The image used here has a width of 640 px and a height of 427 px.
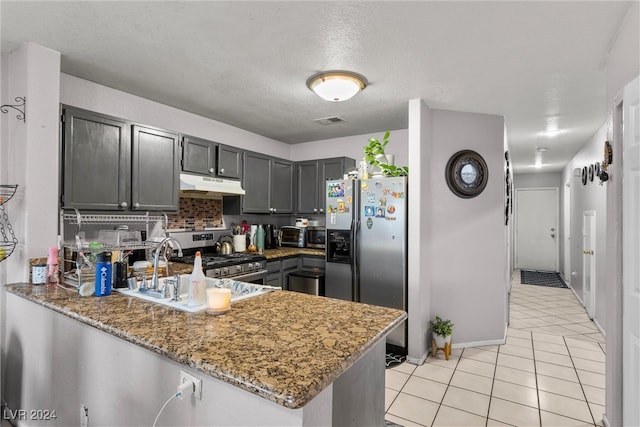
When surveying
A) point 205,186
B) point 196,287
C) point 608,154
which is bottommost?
point 196,287

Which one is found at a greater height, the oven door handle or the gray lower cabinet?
the gray lower cabinet

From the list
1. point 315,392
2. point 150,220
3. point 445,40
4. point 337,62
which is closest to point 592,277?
point 445,40

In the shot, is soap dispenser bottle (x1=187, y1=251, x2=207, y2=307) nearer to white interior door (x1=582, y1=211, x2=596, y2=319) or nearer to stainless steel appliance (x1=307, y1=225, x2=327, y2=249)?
stainless steel appliance (x1=307, y1=225, x2=327, y2=249)

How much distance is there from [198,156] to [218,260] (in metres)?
1.10

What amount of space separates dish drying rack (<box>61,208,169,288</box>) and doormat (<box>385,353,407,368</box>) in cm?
231

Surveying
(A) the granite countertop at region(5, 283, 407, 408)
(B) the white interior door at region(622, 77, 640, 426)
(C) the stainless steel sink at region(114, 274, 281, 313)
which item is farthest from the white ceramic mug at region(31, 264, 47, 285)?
(B) the white interior door at region(622, 77, 640, 426)

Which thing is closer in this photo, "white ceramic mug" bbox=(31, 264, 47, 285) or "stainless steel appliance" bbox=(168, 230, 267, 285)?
"white ceramic mug" bbox=(31, 264, 47, 285)

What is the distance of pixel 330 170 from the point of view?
450cm

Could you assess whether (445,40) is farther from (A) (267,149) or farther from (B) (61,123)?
(A) (267,149)

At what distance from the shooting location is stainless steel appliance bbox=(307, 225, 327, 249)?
453 centimetres

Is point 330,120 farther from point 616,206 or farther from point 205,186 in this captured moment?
point 616,206

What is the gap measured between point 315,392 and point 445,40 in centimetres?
215

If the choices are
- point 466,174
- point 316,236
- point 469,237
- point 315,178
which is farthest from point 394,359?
point 315,178

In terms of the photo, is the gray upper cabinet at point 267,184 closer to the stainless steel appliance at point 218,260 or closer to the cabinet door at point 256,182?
the cabinet door at point 256,182
